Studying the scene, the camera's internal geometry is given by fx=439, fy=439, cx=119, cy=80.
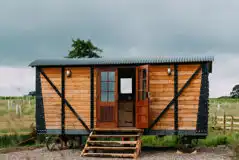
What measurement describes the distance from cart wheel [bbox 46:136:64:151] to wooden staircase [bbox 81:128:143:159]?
4.92 ft

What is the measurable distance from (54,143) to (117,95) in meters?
3.04

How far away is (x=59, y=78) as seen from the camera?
15.0 meters

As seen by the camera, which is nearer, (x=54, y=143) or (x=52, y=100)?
(x=52, y=100)

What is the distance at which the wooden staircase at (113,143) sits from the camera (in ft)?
43.8

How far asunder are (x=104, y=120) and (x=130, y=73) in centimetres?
216

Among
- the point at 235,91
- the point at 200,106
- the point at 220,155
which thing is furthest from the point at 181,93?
the point at 235,91

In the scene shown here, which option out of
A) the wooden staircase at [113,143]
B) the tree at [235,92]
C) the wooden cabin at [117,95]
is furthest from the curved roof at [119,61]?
the tree at [235,92]

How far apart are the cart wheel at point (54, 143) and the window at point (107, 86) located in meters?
2.37

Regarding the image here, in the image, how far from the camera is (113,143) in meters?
13.9

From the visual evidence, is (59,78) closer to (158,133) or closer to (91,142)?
(91,142)

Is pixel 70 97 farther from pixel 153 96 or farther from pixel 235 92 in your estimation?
pixel 235 92

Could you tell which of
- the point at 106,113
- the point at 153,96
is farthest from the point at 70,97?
the point at 153,96

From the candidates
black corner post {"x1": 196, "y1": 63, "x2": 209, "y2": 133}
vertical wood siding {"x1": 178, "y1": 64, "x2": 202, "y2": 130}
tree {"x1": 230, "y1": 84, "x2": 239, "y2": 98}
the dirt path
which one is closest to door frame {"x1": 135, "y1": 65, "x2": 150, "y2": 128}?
the dirt path

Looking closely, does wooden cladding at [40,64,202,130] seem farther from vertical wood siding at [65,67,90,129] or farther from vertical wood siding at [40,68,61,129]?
vertical wood siding at [40,68,61,129]
